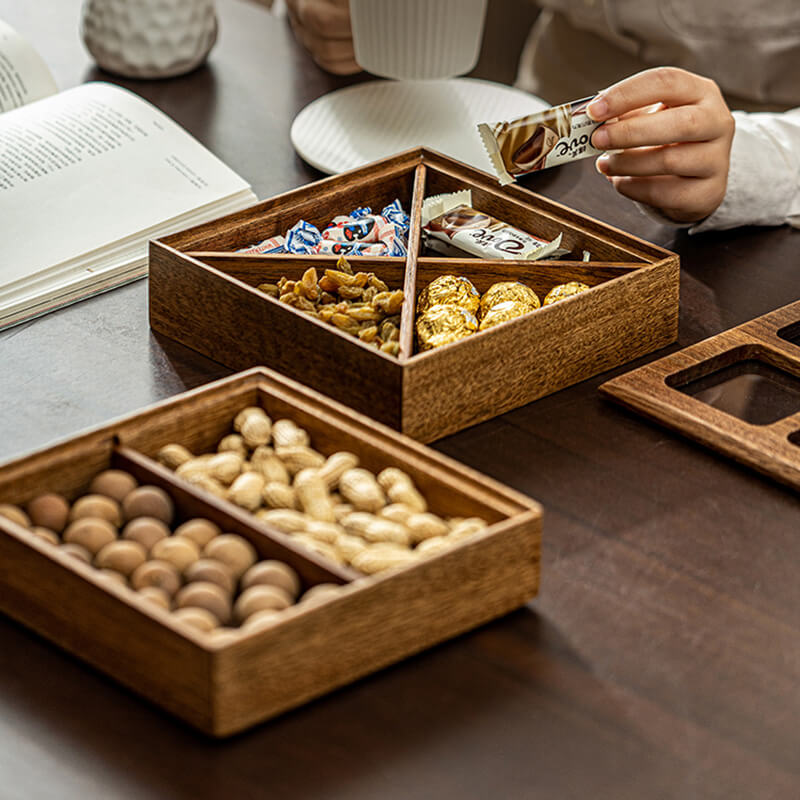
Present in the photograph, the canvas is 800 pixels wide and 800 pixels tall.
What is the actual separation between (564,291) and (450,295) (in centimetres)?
9

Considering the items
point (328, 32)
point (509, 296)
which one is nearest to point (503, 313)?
point (509, 296)

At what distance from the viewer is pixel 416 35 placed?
129 centimetres

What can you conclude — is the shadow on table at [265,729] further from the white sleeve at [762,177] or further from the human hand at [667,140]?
the white sleeve at [762,177]

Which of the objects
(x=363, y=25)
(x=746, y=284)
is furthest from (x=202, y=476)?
(x=363, y=25)

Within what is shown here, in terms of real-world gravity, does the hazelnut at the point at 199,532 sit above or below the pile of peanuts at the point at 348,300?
below

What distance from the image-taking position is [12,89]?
4.59ft

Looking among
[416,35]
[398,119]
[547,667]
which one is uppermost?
[416,35]

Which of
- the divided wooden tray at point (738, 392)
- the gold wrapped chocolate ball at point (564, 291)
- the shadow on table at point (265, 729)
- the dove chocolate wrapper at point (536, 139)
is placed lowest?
the shadow on table at point (265, 729)

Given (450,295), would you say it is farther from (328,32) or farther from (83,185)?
(328,32)

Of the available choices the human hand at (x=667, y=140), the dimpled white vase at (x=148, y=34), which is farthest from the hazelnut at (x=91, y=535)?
the dimpled white vase at (x=148, y=34)

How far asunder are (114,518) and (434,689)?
0.20 metres

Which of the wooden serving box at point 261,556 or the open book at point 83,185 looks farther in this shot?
the open book at point 83,185

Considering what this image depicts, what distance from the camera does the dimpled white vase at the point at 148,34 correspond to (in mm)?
1481

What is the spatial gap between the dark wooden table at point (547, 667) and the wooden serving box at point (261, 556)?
2 cm
